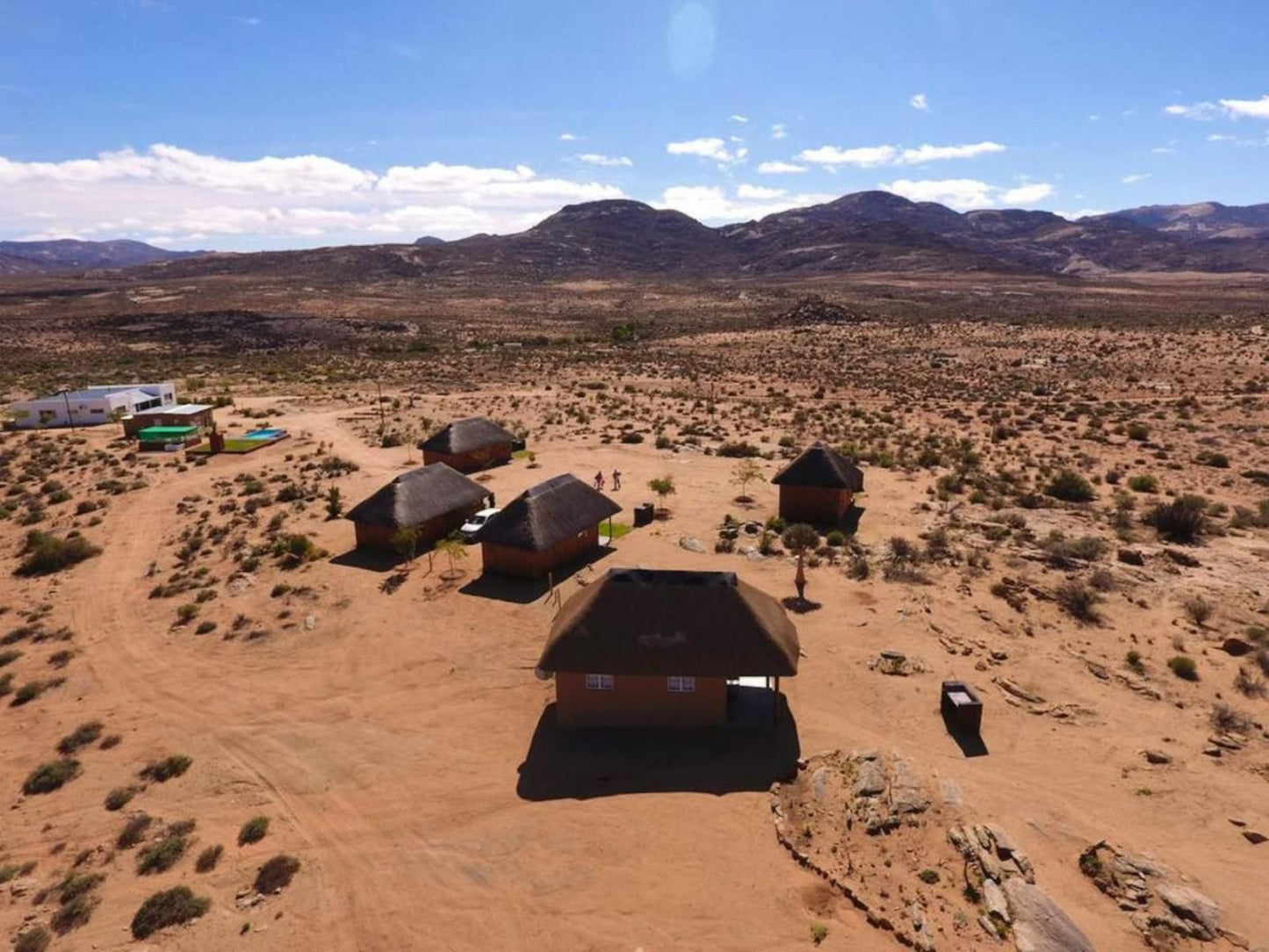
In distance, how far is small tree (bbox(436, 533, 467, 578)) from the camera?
95.0 feet

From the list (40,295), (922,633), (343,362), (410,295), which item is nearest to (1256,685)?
(922,633)

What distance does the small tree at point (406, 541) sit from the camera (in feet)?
99.2

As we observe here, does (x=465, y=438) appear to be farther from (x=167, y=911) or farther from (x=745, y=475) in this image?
(x=167, y=911)

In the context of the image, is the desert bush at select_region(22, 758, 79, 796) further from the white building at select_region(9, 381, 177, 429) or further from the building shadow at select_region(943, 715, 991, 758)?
the white building at select_region(9, 381, 177, 429)

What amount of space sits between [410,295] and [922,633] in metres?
180

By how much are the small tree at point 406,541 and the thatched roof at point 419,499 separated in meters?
0.27

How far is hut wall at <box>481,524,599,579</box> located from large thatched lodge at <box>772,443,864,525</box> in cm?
980

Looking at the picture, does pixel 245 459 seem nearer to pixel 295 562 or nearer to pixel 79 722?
pixel 295 562

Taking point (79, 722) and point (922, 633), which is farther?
point (922, 633)

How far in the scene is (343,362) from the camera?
93.9 meters

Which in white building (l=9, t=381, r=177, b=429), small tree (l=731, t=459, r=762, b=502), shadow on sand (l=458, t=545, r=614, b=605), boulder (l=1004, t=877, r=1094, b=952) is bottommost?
white building (l=9, t=381, r=177, b=429)

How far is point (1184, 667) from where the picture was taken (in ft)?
69.8

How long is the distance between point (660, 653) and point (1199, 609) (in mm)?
17929

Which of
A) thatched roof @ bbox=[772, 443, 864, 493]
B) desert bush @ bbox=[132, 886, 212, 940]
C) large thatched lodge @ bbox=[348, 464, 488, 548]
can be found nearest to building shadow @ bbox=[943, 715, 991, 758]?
thatched roof @ bbox=[772, 443, 864, 493]
